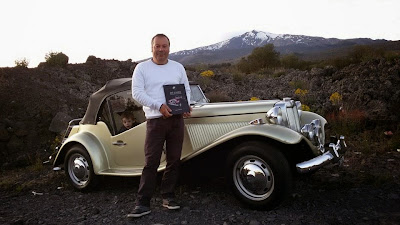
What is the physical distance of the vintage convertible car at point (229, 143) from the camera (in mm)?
3938

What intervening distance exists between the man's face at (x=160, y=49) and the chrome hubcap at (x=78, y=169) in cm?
212

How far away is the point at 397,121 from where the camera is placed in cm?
808

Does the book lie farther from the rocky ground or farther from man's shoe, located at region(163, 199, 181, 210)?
man's shoe, located at region(163, 199, 181, 210)

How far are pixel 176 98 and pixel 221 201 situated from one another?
4.76ft

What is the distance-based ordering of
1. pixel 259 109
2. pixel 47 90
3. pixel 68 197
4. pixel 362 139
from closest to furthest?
1. pixel 259 109
2. pixel 68 197
3. pixel 362 139
4. pixel 47 90

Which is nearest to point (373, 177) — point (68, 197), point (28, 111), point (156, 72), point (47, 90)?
point (156, 72)

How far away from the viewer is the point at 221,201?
179 inches

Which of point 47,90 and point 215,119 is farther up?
point 47,90

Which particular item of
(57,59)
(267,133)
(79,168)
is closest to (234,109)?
(267,133)

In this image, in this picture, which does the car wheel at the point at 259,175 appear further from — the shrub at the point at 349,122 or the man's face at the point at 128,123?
the shrub at the point at 349,122

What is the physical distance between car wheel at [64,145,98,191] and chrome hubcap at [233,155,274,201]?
225 cm

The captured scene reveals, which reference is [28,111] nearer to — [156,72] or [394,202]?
[156,72]

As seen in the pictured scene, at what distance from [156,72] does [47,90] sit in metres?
9.83

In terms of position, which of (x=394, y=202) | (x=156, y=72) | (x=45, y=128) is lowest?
(x=394, y=202)
